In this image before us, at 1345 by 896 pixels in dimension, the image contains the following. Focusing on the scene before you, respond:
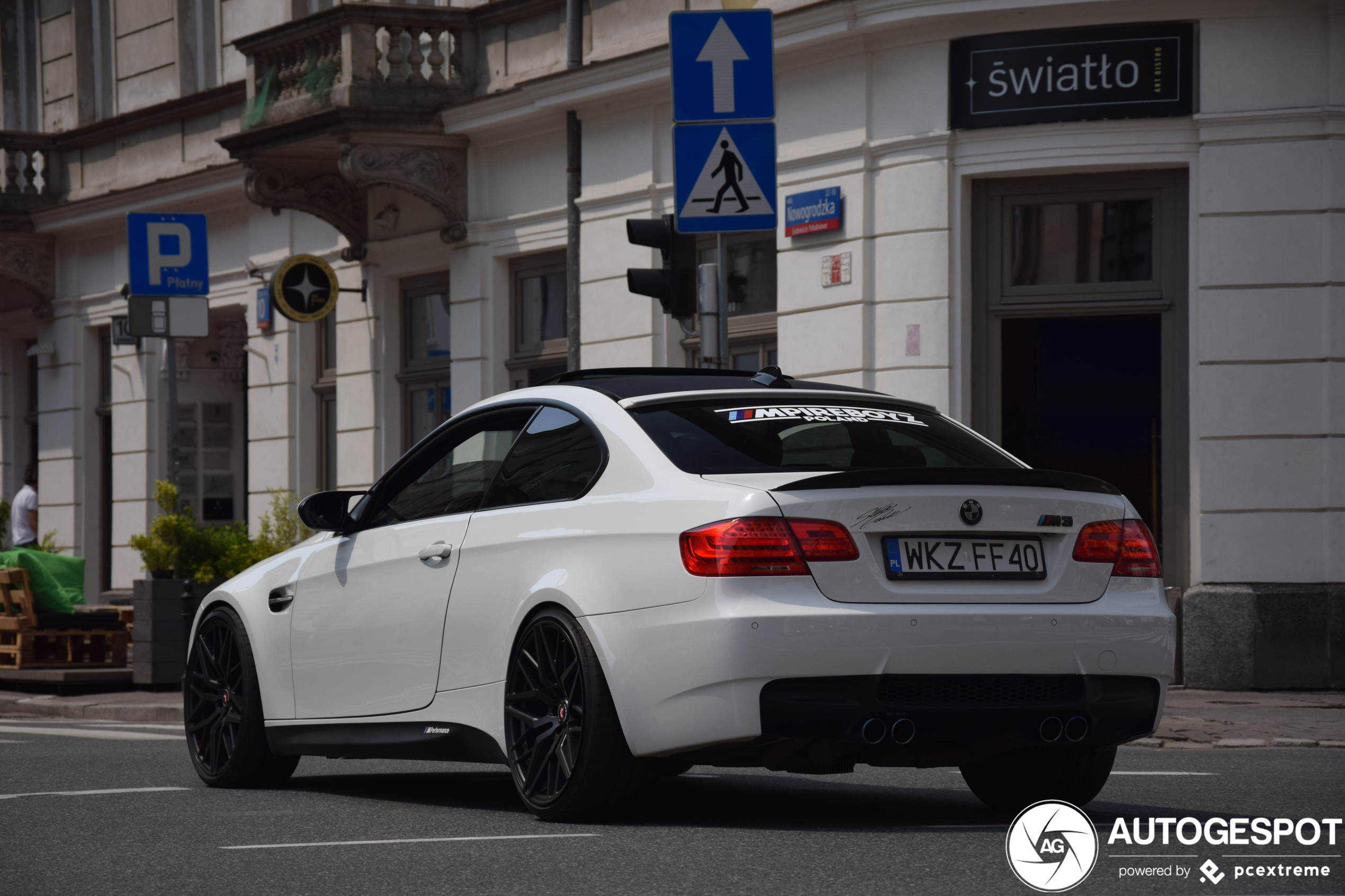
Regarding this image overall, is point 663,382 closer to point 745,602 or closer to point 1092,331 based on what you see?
point 745,602

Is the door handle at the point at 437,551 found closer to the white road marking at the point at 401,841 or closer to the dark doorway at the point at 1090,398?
the white road marking at the point at 401,841

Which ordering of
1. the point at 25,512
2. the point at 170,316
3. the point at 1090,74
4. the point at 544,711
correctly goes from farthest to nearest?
the point at 25,512 → the point at 170,316 → the point at 1090,74 → the point at 544,711

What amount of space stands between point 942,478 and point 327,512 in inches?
105

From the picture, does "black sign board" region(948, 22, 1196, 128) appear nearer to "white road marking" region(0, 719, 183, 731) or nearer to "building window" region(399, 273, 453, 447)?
"building window" region(399, 273, 453, 447)

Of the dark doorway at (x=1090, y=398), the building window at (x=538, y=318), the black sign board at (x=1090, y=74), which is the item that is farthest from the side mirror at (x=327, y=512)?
the building window at (x=538, y=318)

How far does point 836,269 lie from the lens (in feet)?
53.4

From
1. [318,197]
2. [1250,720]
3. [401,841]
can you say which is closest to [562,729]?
[401,841]

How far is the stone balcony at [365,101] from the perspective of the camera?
1914 centimetres

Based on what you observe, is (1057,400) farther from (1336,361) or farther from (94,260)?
(94,260)

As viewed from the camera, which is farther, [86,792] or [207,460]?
[207,460]

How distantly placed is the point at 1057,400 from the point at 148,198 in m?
13.1

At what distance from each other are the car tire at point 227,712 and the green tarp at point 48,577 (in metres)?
8.62
